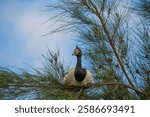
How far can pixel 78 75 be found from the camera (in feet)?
8.23

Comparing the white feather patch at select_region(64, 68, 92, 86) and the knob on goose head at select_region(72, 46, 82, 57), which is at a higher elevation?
the knob on goose head at select_region(72, 46, 82, 57)

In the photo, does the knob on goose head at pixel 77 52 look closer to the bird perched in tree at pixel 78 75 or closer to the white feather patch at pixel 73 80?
the bird perched in tree at pixel 78 75

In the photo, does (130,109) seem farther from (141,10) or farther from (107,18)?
(141,10)

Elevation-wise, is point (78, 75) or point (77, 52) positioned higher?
point (77, 52)

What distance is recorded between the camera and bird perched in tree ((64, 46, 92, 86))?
2478mm

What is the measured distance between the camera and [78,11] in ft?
8.69

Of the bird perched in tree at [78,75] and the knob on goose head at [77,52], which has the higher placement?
the knob on goose head at [77,52]

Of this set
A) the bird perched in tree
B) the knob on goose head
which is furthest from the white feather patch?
the knob on goose head

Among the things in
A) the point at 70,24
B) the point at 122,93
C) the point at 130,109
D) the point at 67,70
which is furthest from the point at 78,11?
the point at 130,109

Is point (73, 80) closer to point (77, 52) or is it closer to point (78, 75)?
point (78, 75)

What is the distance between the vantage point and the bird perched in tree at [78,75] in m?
2.48

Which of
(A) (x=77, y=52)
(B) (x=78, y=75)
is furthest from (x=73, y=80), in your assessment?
(A) (x=77, y=52)

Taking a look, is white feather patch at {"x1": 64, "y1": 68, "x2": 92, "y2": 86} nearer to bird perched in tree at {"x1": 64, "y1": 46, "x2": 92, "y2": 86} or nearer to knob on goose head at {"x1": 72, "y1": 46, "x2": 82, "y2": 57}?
bird perched in tree at {"x1": 64, "y1": 46, "x2": 92, "y2": 86}

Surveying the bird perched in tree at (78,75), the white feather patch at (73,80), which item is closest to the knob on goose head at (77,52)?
the bird perched in tree at (78,75)
